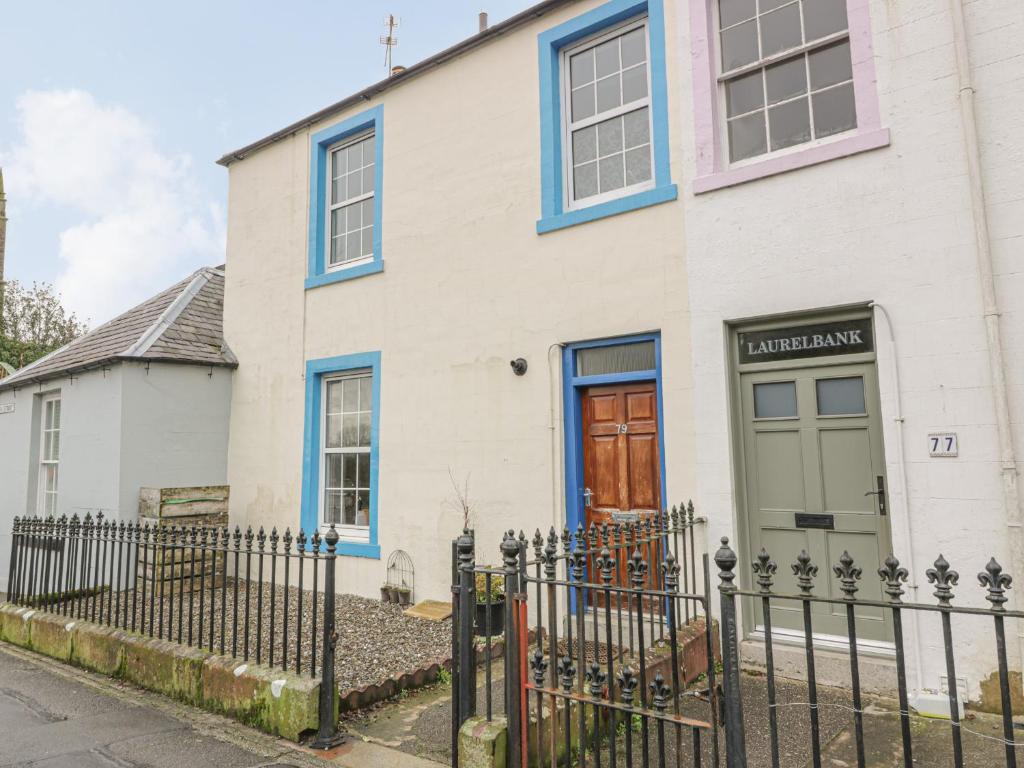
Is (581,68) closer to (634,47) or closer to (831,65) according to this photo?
(634,47)

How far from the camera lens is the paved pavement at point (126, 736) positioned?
4.15 meters

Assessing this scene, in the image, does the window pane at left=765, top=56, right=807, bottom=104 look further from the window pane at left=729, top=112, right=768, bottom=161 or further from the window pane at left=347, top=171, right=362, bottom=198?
the window pane at left=347, top=171, right=362, bottom=198

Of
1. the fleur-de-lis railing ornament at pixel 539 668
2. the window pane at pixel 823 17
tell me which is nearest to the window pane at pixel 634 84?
the window pane at pixel 823 17

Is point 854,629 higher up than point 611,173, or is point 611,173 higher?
point 611,173

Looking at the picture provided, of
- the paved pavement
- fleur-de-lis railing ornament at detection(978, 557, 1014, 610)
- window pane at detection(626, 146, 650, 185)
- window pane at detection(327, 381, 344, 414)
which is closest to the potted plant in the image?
the paved pavement

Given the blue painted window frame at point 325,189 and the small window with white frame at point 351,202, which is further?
the small window with white frame at point 351,202

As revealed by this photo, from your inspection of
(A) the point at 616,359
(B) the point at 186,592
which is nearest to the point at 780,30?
(A) the point at 616,359

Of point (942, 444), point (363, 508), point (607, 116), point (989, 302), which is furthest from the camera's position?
point (363, 508)

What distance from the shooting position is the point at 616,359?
6535mm

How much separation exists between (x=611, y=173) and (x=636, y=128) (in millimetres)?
485

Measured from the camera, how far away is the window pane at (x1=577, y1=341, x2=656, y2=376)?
20.9 feet

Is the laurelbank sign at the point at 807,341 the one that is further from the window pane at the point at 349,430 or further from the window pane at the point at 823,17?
the window pane at the point at 349,430

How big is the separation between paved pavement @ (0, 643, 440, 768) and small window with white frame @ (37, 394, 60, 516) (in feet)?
20.4

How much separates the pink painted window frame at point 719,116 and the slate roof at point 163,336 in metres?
7.34
